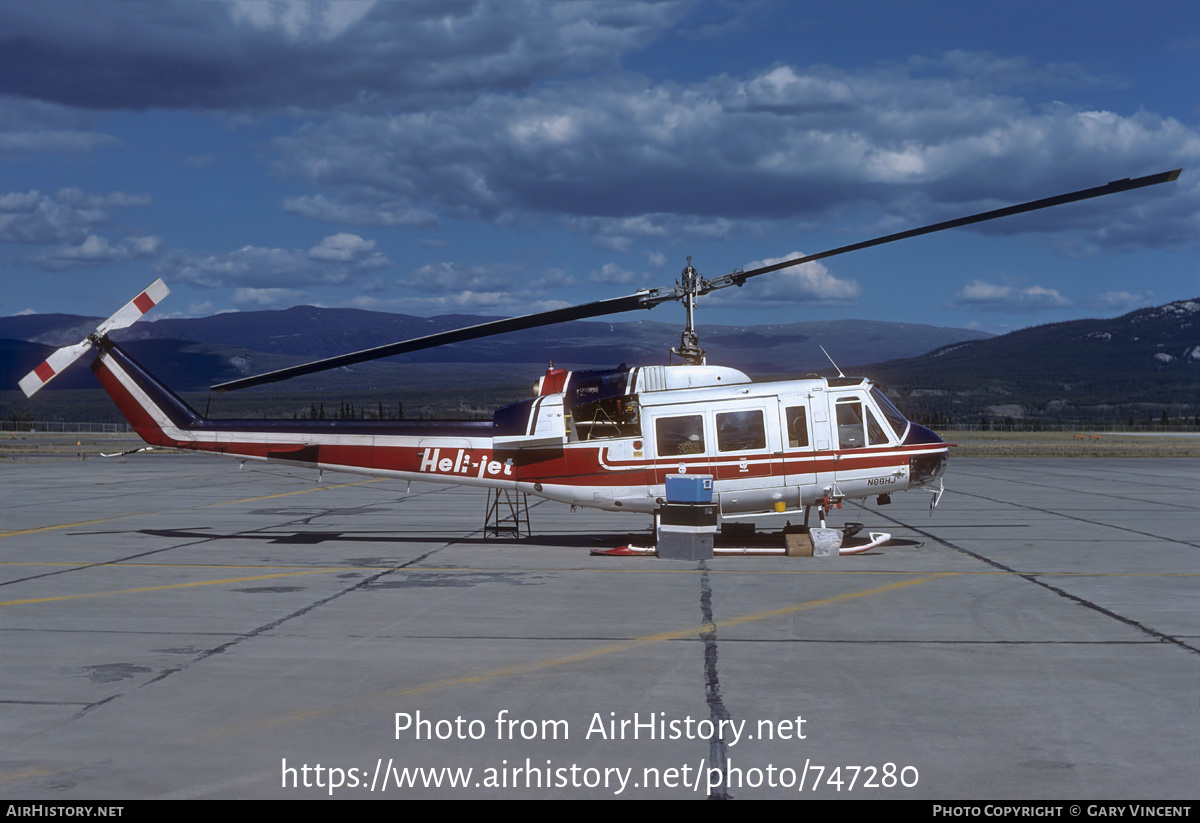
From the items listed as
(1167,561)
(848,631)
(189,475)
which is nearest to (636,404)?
(848,631)

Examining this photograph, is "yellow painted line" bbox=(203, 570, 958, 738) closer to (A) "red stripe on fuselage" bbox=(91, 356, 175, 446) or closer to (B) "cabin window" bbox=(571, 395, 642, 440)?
(B) "cabin window" bbox=(571, 395, 642, 440)

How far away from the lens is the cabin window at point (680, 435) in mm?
18125

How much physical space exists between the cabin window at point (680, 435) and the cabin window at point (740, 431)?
1.15 feet

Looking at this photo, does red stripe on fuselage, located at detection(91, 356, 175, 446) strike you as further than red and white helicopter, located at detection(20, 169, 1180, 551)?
Yes

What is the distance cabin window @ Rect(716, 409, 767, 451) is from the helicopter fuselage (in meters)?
0.02

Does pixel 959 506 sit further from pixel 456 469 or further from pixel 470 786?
pixel 470 786

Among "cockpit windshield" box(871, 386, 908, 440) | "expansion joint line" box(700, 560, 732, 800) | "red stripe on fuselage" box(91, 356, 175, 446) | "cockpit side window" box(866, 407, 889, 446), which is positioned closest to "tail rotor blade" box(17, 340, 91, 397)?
"red stripe on fuselage" box(91, 356, 175, 446)

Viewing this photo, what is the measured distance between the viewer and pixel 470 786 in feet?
22.9

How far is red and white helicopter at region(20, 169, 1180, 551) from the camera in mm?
18000

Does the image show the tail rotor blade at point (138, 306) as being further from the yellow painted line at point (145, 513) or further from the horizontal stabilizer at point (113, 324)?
the yellow painted line at point (145, 513)

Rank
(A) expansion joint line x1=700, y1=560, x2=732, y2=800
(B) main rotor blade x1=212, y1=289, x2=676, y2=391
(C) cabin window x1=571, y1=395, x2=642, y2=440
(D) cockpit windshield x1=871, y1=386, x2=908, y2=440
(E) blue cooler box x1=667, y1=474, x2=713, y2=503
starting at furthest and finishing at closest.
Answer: (C) cabin window x1=571, y1=395, x2=642, y2=440, (D) cockpit windshield x1=871, y1=386, x2=908, y2=440, (E) blue cooler box x1=667, y1=474, x2=713, y2=503, (B) main rotor blade x1=212, y1=289, x2=676, y2=391, (A) expansion joint line x1=700, y1=560, x2=732, y2=800

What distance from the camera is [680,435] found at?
18203 millimetres

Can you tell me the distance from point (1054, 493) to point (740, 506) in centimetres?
1733
